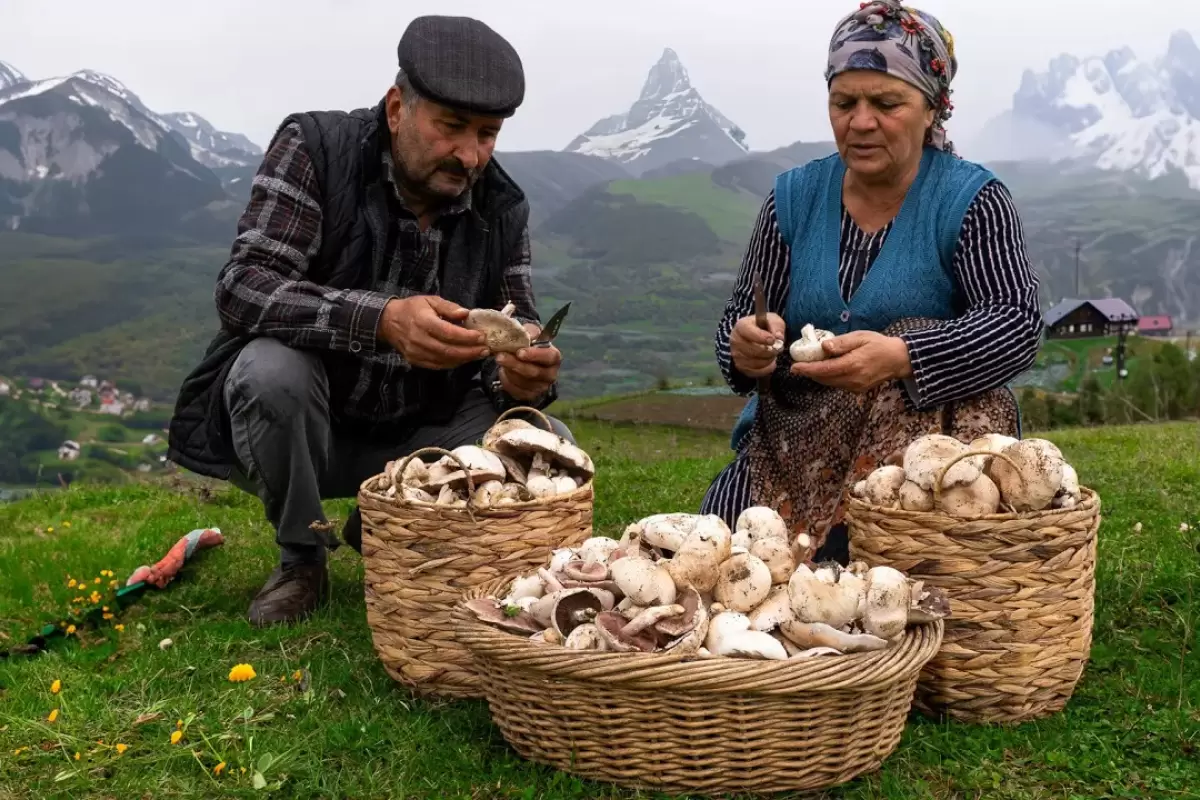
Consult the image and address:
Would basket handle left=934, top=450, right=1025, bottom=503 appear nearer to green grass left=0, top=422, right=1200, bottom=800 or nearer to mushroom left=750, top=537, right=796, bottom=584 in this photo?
mushroom left=750, top=537, right=796, bottom=584

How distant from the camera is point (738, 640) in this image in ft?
9.25

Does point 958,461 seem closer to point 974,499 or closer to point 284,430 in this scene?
point 974,499

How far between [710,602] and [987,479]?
86 cm

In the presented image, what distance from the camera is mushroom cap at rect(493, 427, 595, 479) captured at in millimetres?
3648

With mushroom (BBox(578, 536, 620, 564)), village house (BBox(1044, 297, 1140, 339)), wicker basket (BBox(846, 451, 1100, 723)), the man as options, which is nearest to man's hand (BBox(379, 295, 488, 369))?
the man

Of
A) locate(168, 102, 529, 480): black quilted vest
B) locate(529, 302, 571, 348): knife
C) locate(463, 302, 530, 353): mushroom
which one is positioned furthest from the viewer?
locate(168, 102, 529, 480): black quilted vest

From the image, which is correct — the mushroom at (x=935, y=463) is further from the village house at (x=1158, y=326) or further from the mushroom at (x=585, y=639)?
the village house at (x=1158, y=326)

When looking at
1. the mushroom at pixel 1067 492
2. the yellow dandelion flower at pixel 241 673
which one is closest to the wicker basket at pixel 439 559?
the yellow dandelion flower at pixel 241 673

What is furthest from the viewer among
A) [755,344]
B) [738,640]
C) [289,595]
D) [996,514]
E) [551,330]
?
[289,595]

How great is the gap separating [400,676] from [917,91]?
2651 millimetres

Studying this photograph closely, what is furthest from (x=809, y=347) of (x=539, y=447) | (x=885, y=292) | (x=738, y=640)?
(x=738, y=640)

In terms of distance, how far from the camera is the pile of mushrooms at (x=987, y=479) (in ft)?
10.1

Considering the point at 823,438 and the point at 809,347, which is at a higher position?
the point at 809,347

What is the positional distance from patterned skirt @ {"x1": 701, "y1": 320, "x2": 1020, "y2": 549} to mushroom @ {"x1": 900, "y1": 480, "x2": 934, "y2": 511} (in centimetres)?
37
